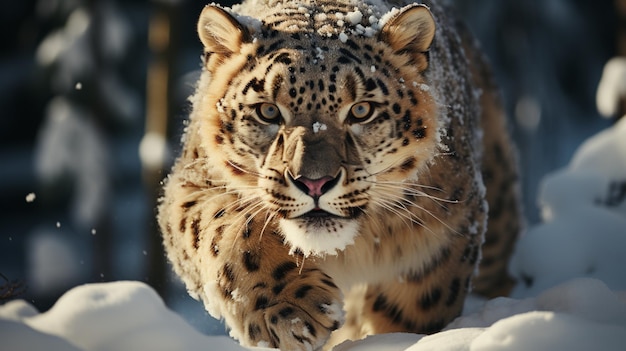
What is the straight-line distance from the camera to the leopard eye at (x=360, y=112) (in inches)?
160

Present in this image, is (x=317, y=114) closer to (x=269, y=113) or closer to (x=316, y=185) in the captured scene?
(x=269, y=113)

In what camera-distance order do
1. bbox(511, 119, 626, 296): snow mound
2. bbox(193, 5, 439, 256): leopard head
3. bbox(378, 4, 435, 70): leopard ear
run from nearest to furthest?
1. bbox(193, 5, 439, 256): leopard head
2. bbox(378, 4, 435, 70): leopard ear
3. bbox(511, 119, 626, 296): snow mound

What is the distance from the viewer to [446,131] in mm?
4586

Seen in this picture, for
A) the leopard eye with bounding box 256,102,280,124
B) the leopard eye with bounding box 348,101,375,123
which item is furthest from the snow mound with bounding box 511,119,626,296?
the leopard eye with bounding box 256,102,280,124

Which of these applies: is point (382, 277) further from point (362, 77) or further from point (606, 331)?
point (606, 331)

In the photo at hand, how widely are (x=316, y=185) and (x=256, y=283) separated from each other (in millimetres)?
613

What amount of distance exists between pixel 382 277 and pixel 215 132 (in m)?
1.13

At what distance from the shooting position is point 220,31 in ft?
14.5

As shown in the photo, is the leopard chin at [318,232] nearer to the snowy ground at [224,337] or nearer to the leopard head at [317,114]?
the leopard head at [317,114]

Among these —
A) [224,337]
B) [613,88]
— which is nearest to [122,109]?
[613,88]

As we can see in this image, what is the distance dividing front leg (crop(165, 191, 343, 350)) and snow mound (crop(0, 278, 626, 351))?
0.64 metres

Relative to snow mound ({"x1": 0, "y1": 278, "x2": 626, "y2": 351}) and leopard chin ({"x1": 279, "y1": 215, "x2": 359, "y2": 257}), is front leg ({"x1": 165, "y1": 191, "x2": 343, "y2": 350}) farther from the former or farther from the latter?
snow mound ({"x1": 0, "y1": 278, "x2": 626, "y2": 351})

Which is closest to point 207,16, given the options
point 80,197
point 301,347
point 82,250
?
point 301,347

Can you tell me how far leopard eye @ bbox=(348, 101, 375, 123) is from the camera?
4.07 m
